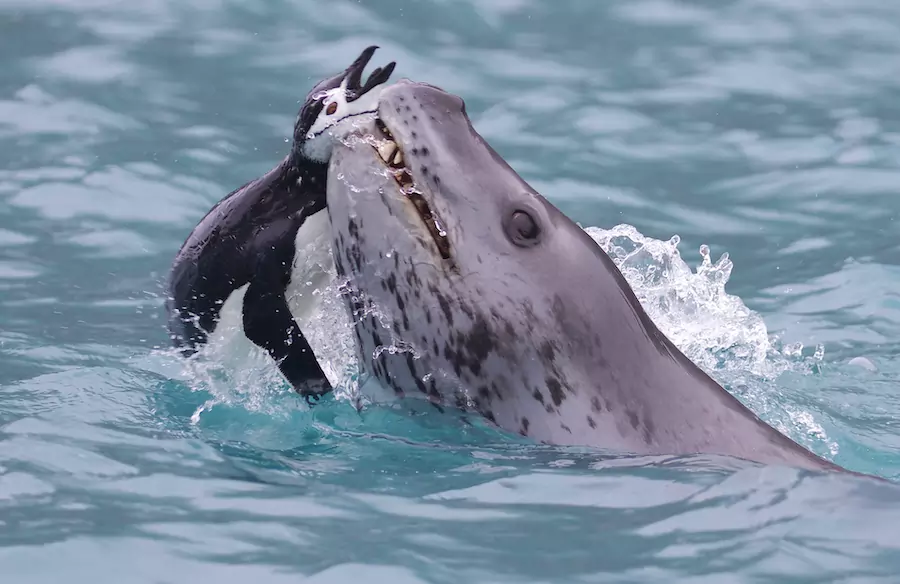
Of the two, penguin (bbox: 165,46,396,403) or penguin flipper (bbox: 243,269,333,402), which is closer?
penguin (bbox: 165,46,396,403)

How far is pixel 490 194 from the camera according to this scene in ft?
14.6

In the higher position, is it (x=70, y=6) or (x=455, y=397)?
(x=70, y=6)

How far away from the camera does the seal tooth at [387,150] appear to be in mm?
4535

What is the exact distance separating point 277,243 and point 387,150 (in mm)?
566

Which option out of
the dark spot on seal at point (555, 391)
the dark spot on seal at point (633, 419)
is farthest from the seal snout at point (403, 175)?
the dark spot on seal at point (633, 419)

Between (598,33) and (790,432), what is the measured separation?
607 centimetres

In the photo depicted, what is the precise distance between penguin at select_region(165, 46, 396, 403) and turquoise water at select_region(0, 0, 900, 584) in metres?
0.21

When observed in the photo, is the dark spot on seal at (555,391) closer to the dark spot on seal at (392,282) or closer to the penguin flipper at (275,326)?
the dark spot on seal at (392,282)

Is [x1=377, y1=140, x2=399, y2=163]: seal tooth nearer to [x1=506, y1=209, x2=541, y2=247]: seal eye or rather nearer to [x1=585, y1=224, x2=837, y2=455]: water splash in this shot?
[x1=506, y1=209, x2=541, y2=247]: seal eye

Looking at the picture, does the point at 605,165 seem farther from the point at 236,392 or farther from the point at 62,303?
the point at 236,392

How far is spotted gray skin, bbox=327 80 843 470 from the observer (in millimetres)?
4398

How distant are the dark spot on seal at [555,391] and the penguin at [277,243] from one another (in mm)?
964

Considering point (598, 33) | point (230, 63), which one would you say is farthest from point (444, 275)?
point (598, 33)

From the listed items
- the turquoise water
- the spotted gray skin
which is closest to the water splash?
the turquoise water
